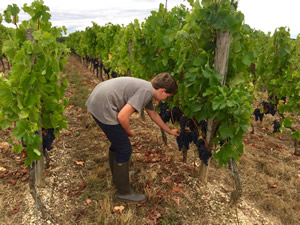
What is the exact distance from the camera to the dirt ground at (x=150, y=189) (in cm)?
298

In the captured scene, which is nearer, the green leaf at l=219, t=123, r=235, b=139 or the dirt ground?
the green leaf at l=219, t=123, r=235, b=139

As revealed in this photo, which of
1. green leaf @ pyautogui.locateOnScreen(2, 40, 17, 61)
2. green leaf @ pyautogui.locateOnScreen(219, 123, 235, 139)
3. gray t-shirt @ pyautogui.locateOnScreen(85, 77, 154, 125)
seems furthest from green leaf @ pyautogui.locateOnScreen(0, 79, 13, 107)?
green leaf @ pyautogui.locateOnScreen(219, 123, 235, 139)

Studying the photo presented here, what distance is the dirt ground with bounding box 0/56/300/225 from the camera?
9.78 ft

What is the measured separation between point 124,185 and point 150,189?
45cm

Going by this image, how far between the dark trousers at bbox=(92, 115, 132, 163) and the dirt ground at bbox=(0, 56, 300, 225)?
676 mm

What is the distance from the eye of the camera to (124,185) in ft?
10.2

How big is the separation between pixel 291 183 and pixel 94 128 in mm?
4561

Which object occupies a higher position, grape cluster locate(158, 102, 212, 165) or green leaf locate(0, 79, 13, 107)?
green leaf locate(0, 79, 13, 107)

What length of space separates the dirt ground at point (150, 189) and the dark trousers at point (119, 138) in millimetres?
676

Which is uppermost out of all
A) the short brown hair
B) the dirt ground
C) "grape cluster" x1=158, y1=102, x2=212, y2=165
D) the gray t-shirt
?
the short brown hair

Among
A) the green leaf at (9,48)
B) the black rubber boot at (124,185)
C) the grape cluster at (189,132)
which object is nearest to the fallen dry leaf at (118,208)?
the black rubber boot at (124,185)

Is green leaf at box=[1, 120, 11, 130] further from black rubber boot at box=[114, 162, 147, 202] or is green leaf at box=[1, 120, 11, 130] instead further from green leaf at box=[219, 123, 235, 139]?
green leaf at box=[219, 123, 235, 139]

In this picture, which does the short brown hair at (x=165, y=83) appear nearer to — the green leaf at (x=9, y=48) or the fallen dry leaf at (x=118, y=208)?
the fallen dry leaf at (x=118, y=208)

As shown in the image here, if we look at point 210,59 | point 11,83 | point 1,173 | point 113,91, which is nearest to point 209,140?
point 210,59
